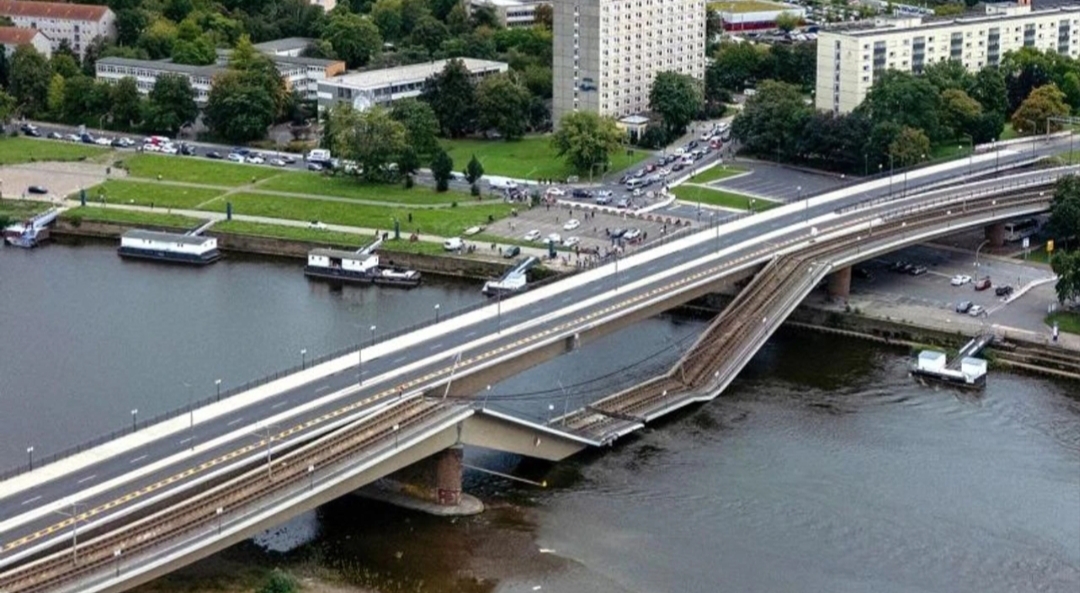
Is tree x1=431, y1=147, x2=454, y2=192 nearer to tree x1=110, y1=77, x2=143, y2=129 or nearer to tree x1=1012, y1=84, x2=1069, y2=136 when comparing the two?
tree x1=110, y1=77, x2=143, y2=129

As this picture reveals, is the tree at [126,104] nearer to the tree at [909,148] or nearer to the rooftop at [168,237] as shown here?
the rooftop at [168,237]

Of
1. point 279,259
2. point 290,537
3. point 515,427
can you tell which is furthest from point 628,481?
point 279,259

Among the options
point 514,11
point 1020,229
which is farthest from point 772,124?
point 514,11

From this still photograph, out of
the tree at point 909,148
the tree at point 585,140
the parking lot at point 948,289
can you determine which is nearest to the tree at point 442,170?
the tree at point 585,140

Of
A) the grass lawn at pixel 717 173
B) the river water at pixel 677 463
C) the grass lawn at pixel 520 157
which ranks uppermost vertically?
the grass lawn at pixel 520 157

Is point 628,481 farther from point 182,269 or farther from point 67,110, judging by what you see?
point 67,110

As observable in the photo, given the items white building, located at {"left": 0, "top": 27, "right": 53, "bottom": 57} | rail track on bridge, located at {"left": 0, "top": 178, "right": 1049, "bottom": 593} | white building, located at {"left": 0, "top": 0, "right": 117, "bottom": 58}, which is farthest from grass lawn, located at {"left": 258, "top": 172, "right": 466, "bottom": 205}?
white building, located at {"left": 0, "top": 0, "right": 117, "bottom": 58}
